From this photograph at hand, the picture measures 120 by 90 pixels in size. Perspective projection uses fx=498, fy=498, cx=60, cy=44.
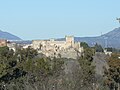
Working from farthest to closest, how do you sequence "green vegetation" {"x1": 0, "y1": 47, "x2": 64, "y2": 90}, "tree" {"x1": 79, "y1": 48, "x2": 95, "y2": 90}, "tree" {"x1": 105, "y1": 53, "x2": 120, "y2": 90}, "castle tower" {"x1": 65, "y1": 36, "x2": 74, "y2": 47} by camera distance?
"castle tower" {"x1": 65, "y1": 36, "x2": 74, "y2": 47}
"green vegetation" {"x1": 0, "y1": 47, "x2": 64, "y2": 90}
"tree" {"x1": 105, "y1": 53, "x2": 120, "y2": 90}
"tree" {"x1": 79, "y1": 48, "x2": 95, "y2": 90}

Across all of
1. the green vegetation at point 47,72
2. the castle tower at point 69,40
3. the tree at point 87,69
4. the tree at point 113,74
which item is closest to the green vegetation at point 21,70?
the green vegetation at point 47,72

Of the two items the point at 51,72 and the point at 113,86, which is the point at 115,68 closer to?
the point at 113,86

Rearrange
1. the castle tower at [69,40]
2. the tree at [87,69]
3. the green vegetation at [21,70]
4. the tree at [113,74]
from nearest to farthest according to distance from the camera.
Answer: the tree at [87,69] < the tree at [113,74] < the green vegetation at [21,70] < the castle tower at [69,40]

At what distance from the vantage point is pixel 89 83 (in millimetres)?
35469

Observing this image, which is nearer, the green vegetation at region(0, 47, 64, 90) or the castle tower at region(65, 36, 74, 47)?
the green vegetation at region(0, 47, 64, 90)

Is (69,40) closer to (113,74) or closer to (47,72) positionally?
(47,72)

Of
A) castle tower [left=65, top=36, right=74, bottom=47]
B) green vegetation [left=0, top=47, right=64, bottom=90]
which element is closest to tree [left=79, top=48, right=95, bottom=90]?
green vegetation [left=0, top=47, right=64, bottom=90]

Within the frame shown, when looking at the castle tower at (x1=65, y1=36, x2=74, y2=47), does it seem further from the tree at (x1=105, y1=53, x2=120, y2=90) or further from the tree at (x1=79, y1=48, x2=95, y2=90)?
the tree at (x1=105, y1=53, x2=120, y2=90)

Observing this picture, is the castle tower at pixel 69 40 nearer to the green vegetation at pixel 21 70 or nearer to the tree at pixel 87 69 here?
the green vegetation at pixel 21 70

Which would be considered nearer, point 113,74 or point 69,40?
point 113,74

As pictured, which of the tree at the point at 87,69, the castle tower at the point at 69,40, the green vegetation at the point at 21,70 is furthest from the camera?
the castle tower at the point at 69,40

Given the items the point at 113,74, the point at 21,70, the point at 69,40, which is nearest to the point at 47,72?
the point at 21,70

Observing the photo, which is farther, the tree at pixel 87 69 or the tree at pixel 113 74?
the tree at pixel 113 74

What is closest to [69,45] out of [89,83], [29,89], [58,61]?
[58,61]
